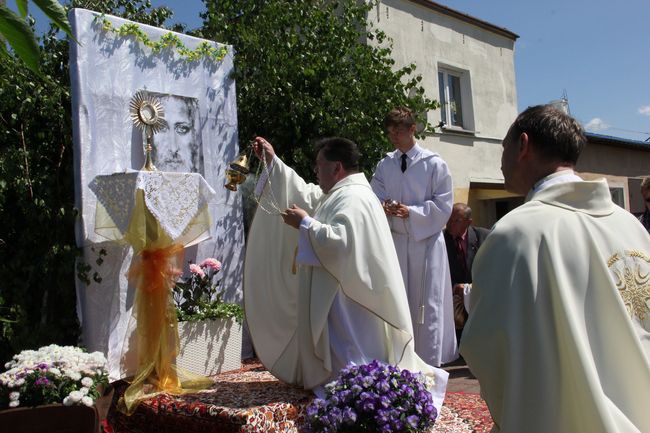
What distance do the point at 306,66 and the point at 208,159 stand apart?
5.48 feet

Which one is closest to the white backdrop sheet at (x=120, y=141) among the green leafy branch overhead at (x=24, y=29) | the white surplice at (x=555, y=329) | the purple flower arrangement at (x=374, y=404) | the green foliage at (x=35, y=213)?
the green foliage at (x=35, y=213)

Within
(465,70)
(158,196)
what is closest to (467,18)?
(465,70)

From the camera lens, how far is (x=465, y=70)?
12898 millimetres

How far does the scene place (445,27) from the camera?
1247 centimetres

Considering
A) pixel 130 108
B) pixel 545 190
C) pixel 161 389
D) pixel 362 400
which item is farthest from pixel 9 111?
pixel 545 190

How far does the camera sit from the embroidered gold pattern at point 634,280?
6.79 ft

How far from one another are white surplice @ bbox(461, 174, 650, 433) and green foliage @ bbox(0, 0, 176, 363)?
159 inches

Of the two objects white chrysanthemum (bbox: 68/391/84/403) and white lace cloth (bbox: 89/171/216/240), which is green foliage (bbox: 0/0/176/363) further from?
white chrysanthemum (bbox: 68/391/84/403)

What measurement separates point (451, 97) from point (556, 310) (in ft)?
37.8

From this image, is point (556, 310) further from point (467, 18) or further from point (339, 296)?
point (467, 18)

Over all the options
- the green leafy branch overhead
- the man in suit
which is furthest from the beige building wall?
the green leafy branch overhead

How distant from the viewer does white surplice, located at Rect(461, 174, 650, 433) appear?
1832 mm

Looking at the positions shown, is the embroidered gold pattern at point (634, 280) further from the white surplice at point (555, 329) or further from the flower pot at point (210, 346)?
the flower pot at point (210, 346)

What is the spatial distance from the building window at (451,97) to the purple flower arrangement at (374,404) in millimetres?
9646
